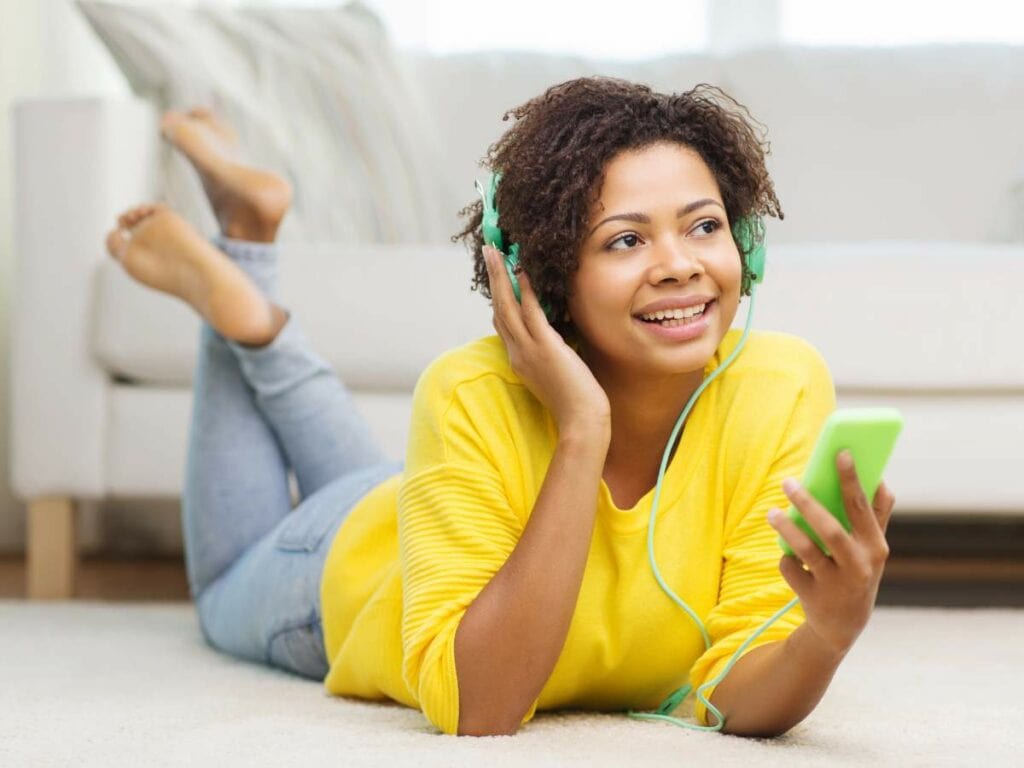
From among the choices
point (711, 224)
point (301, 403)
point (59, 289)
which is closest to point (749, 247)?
point (711, 224)

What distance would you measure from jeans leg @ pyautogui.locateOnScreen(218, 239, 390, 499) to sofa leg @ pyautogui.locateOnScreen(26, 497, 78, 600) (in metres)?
0.55

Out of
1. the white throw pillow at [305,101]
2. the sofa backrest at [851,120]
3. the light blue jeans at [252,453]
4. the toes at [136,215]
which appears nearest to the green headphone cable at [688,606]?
the light blue jeans at [252,453]

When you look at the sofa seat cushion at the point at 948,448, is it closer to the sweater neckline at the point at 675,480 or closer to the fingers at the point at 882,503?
the sweater neckline at the point at 675,480

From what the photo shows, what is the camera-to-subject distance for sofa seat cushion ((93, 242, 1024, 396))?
6.22 feet

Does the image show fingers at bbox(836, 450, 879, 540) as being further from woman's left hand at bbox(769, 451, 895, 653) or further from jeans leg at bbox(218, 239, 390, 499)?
jeans leg at bbox(218, 239, 390, 499)

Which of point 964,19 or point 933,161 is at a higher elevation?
point 964,19

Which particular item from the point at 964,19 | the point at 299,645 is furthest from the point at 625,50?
the point at 299,645

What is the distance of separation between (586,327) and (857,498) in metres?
0.31

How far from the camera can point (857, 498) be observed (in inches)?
33.9

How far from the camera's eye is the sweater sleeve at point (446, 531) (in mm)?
1041

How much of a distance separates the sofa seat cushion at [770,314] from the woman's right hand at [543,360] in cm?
85

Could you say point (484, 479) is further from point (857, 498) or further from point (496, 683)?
point (857, 498)

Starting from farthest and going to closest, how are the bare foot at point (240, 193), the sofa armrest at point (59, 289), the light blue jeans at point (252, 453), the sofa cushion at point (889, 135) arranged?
the sofa cushion at point (889, 135)
the sofa armrest at point (59, 289)
the bare foot at point (240, 193)
the light blue jeans at point (252, 453)

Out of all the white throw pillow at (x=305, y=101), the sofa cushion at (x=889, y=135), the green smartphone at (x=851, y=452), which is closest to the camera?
the green smartphone at (x=851, y=452)
